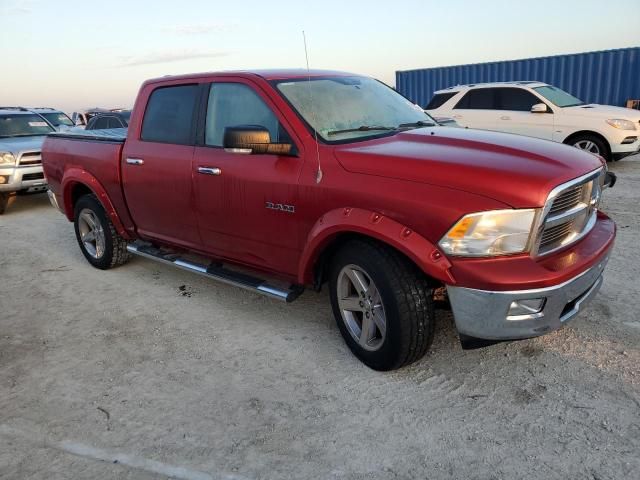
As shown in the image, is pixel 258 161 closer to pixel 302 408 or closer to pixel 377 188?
pixel 377 188

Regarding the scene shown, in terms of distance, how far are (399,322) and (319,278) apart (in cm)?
75

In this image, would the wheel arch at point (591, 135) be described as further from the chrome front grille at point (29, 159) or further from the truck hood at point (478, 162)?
the chrome front grille at point (29, 159)

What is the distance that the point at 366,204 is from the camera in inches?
117

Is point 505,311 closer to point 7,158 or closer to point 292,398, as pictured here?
point 292,398

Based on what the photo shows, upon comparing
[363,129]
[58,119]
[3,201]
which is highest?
[363,129]

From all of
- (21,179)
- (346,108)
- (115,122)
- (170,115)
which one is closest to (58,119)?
(115,122)

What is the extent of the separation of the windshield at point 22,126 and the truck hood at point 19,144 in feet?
0.99

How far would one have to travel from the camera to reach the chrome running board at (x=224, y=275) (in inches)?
143

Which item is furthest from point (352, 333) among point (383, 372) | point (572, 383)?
point (572, 383)

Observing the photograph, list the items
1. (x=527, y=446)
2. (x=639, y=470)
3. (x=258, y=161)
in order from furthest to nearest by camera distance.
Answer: (x=258, y=161), (x=527, y=446), (x=639, y=470)

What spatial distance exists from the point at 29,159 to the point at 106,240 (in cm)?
499

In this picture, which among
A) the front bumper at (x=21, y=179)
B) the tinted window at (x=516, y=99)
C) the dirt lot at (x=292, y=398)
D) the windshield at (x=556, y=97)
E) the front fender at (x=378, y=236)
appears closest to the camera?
the dirt lot at (x=292, y=398)

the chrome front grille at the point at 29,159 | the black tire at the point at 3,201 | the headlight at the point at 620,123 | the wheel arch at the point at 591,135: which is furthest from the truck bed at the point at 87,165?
A: the headlight at the point at 620,123

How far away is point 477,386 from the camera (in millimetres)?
3055
